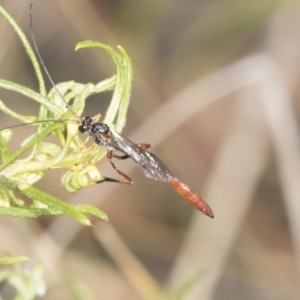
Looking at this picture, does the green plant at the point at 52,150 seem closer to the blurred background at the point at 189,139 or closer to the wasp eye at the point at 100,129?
the wasp eye at the point at 100,129

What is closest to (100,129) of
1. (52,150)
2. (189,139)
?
(52,150)

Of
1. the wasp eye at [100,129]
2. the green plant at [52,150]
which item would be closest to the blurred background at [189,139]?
the wasp eye at [100,129]

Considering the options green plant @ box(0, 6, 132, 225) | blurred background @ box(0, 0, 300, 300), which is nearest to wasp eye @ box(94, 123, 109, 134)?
green plant @ box(0, 6, 132, 225)

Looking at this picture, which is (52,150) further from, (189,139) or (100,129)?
(189,139)

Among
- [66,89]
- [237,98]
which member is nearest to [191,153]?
[237,98]

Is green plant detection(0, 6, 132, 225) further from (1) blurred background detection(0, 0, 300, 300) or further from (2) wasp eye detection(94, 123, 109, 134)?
(1) blurred background detection(0, 0, 300, 300)

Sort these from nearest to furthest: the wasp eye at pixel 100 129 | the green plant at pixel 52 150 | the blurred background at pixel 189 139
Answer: the green plant at pixel 52 150 → the wasp eye at pixel 100 129 → the blurred background at pixel 189 139

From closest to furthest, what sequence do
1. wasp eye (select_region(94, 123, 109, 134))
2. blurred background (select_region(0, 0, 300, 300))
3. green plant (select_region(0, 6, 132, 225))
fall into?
green plant (select_region(0, 6, 132, 225)) < wasp eye (select_region(94, 123, 109, 134)) < blurred background (select_region(0, 0, 300, 300))

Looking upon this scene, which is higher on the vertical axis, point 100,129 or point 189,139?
point 100,129

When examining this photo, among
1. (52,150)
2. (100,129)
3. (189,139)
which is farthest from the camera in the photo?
(189,139)
